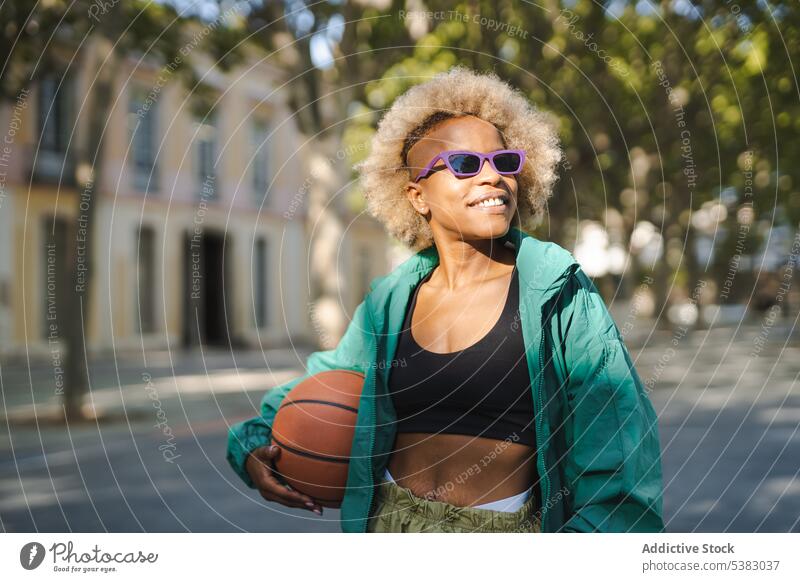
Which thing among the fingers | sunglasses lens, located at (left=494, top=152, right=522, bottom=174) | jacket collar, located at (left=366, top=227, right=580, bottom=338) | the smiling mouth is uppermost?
sunglasses lens, located at (left=494, top=152, right=522, bottom=174)

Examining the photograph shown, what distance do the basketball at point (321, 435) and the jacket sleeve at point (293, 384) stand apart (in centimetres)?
4

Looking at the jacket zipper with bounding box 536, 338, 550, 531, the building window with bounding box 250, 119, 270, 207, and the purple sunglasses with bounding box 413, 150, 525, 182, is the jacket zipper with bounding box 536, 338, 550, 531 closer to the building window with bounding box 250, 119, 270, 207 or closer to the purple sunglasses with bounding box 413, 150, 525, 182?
the purple sunglasses with bounding box 413, 150, 525, 182

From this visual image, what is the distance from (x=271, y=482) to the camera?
Answer: 276 centimetres

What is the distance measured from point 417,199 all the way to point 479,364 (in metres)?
0.64

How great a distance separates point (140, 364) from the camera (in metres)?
22.4

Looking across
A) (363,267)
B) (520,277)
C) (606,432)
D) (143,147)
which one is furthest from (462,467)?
(363,267)

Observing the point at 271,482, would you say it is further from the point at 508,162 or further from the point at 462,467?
the point at 508,162

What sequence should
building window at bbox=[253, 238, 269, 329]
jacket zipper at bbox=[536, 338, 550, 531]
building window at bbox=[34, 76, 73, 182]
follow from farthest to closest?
building window at bbox=[253, 238, 269, 329] < building window at bbox=[34, 76, 73, 182] < jacket zipper at bbox=[536, 338, 550, 531]

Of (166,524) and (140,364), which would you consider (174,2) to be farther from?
(140,364)

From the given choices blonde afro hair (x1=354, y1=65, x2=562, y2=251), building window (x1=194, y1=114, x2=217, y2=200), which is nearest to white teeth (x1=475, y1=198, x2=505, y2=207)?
blonde afro hair (x1=354, y1=65, x2=562, y2=251)

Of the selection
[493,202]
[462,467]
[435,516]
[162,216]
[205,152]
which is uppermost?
[205,152]

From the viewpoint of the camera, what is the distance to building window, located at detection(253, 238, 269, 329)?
28.8 metres
